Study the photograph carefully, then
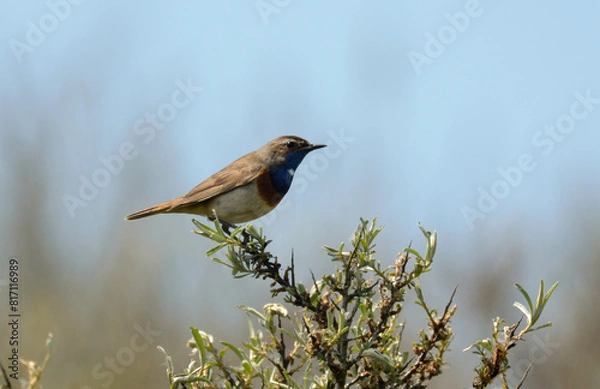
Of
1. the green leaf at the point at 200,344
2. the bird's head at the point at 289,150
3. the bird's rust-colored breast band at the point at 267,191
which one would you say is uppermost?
the bird's head at the point at 289,150

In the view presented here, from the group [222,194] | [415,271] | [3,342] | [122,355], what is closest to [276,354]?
[415,271]

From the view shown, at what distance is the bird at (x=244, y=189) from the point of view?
720 cm

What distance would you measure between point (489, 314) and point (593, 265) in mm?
1898

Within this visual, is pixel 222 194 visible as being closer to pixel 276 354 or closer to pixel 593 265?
pixel 276 354

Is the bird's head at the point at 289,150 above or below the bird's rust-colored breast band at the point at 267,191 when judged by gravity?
above

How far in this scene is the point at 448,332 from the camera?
311 centimetres

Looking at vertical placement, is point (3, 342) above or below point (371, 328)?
above

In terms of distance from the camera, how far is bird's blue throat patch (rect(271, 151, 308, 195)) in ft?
24.3

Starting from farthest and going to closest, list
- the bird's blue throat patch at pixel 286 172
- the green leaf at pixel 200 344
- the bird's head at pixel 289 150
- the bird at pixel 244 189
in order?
the bird's head at pixel 289 150
the bird's blue throat patch at pixel 286 172
the bird at pixel 244 189
the green leaf at pixel 200 344

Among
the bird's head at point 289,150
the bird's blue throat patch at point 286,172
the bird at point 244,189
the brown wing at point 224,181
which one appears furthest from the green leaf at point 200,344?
the bird's head at point 289,150

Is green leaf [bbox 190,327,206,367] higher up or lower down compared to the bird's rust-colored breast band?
lower down

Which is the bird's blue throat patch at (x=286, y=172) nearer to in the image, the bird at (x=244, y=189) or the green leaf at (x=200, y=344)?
the bird at (x=244, y=189)

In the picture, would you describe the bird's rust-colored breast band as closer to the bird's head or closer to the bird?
the bird

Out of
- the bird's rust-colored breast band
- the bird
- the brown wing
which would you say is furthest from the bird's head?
the bird's rust-colored breast band
